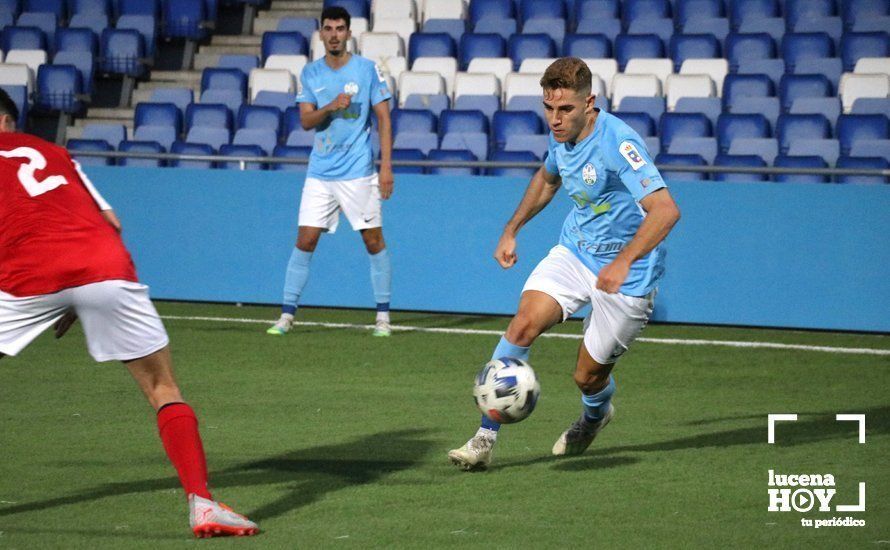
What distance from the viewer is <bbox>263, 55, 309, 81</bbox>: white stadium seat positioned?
17.2m

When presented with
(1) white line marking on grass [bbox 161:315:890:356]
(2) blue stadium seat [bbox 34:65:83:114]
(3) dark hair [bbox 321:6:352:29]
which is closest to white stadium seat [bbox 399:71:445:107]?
(2) blue stadium seat [bbox 34:65:83:114]

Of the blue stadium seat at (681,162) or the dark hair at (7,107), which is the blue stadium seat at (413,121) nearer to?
the blue stadium seat at (681,162)

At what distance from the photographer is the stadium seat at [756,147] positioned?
44.3 ft

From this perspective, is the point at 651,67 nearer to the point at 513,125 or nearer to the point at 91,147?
the point at 513,125

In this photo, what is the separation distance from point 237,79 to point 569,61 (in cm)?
1143

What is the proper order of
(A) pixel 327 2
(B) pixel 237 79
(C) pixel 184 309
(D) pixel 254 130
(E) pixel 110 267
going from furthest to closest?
(A) pixel 327 2
(B) pixel 237 79
(D) pixel 254 130
(C) pixel 184 309
(E) pixel 110 267

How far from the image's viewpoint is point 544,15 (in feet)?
56.6

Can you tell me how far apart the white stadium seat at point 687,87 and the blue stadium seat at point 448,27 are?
3270 mm

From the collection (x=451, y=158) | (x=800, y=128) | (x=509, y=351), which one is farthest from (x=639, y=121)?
(x=509, y=351)

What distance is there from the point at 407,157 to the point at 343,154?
247 centimetres

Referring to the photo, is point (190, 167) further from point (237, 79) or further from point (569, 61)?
point (569, 61)

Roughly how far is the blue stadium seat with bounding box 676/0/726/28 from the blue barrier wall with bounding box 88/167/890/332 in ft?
17.4

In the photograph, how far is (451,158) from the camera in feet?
44.4

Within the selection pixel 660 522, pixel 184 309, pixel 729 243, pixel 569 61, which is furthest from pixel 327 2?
pixel 660 522
